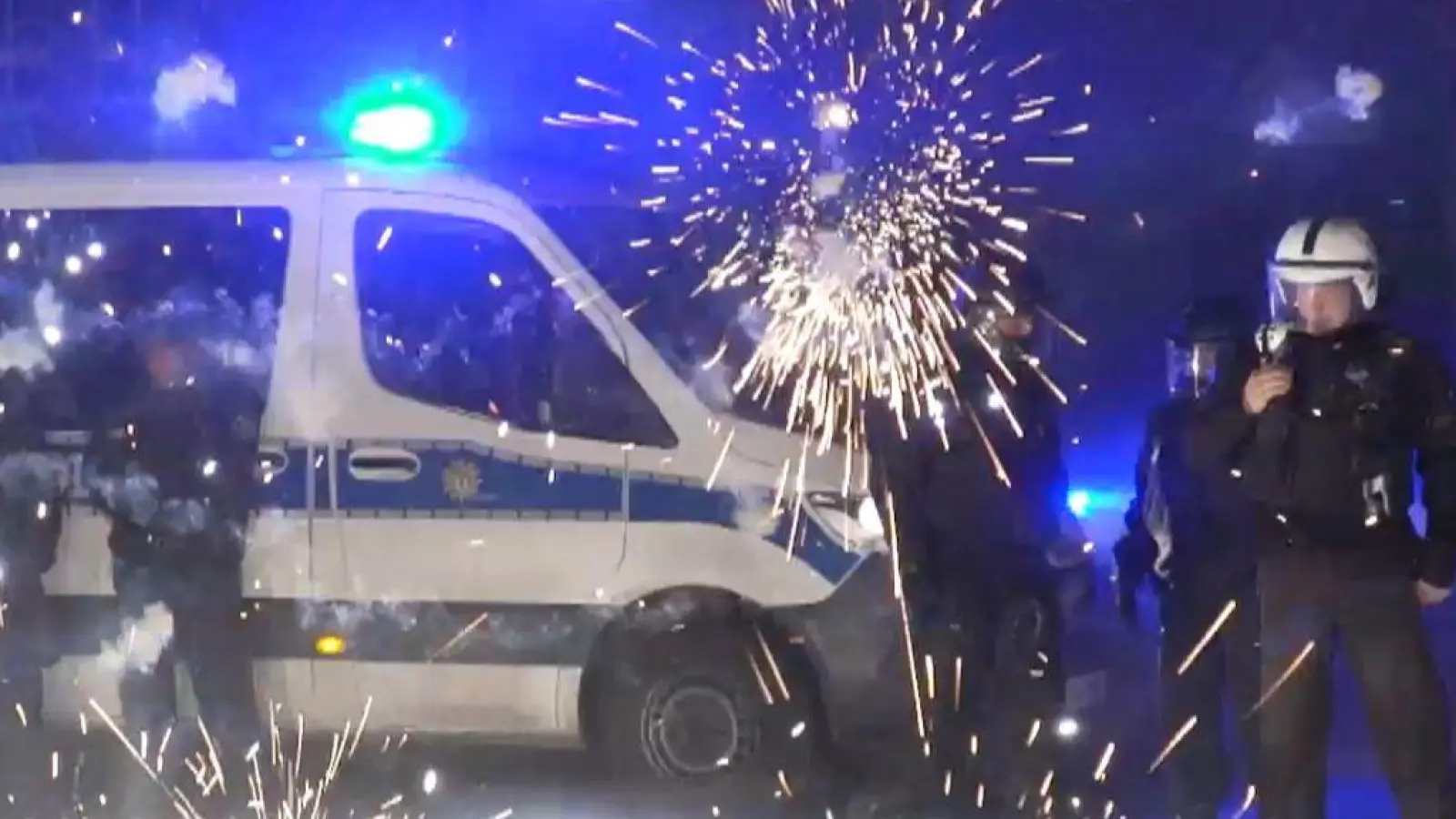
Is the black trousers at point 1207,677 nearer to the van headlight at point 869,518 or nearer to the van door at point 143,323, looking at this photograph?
the van headlight at point 869,518

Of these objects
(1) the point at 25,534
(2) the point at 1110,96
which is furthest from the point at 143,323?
(2) the point at 1110,96

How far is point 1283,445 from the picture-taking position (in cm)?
489

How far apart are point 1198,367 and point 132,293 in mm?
2987

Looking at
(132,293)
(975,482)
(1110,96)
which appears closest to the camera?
(975,482)

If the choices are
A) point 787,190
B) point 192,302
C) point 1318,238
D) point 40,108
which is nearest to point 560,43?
point 787,190

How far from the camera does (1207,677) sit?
5.32 metres

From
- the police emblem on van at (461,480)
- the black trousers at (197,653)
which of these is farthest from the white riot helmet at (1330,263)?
the black trousers at (197,653)

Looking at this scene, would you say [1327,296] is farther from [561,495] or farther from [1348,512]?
[561,495]

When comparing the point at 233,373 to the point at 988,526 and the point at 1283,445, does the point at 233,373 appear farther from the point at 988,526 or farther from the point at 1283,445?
the point at 1283,445

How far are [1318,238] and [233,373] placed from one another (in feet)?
9.57

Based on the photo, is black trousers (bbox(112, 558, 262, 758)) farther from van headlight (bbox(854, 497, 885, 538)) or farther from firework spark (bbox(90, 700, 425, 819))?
van headlight (bbox(854, 497, 885, 538))

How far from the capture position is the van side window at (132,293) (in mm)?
5629

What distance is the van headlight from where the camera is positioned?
545cm

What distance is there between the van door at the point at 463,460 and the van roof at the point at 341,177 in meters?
0.04
